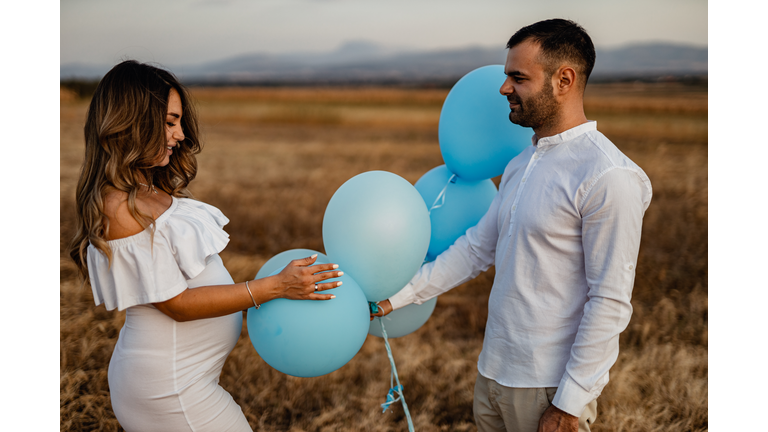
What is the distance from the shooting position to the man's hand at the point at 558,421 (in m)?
1.72

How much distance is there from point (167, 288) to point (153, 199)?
0.36 meters

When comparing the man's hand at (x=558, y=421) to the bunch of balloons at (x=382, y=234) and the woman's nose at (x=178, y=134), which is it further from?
the woman's nose at (x=178, y=134)

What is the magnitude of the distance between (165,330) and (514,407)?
1.35m

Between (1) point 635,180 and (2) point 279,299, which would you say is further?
(2) point 279,299

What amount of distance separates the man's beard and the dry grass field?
1.37m

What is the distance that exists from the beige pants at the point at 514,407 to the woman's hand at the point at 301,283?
76 centimetres

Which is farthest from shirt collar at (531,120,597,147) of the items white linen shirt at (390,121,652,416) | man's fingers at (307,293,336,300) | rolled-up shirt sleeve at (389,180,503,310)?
man's fingers at (307,293,336,300)

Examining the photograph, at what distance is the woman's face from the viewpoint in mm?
1874

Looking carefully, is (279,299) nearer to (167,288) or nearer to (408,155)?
(167,288)

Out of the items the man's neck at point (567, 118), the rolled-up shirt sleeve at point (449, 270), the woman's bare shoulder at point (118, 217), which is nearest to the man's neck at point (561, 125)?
the man's neck at point (567, 118)

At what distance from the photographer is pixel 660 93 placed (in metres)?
13.4

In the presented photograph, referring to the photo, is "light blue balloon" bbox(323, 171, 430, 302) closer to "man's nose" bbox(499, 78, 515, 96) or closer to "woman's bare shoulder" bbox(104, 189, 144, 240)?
"man's nose" bbox(499, 78, 515, 96)

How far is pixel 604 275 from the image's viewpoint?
1.67m

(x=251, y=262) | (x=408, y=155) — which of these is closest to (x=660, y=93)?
(x=408, y=155)
